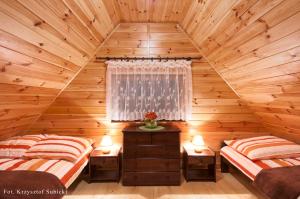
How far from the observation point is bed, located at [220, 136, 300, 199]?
1846mm

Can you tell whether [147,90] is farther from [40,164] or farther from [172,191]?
[40,164]

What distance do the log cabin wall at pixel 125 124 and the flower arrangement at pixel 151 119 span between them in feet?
1.51

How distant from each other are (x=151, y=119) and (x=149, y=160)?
0.59m

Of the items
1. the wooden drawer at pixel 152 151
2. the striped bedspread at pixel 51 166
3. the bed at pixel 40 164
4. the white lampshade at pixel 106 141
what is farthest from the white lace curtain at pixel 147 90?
the striped bedspread at pixel 51 166

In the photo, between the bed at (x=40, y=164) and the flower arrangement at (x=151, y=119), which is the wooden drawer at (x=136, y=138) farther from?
the bed at (x=40, y=164)

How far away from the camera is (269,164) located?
2.37 m

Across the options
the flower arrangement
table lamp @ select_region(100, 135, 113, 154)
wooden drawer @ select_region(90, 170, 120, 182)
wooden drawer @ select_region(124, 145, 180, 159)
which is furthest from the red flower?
wooden drawer @ select_region(90, 170, 120, 182)

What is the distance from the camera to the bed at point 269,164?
1.85 m

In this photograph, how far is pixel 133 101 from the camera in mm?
3340

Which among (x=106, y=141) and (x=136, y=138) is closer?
(x=136, y=138)

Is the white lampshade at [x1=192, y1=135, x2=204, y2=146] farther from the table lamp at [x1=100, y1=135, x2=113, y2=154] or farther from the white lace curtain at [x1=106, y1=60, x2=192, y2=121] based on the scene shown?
the table lamp at [x1=100, y1=135, x2=113, y2=154]

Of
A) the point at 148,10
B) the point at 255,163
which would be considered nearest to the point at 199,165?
the point at 255,163

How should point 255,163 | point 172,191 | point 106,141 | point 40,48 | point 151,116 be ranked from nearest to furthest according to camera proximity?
point 40,48, point 255,163, point 172,191, point 151,116, point 106,141

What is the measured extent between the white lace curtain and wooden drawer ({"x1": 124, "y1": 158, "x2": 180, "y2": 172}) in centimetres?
71
